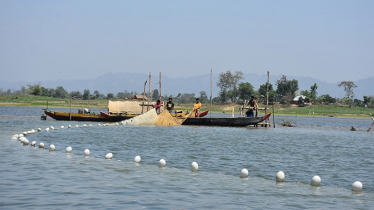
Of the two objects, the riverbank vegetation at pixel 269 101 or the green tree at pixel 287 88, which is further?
the green tree at pixel 287 88

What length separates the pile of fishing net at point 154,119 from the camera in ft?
164

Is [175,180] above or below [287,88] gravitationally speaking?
below

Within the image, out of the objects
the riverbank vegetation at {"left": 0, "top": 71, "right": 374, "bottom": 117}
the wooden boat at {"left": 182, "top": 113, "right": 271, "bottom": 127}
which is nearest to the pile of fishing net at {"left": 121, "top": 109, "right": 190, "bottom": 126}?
the wooden boat at {"left": 182, "top": 113, "right": 271, "bottom": 127}

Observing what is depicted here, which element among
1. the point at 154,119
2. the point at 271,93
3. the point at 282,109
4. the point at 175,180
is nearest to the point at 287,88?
the point at 271,93

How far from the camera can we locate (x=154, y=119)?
5038cm

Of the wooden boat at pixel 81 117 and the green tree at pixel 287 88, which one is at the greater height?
the green tree at pixel 287 88

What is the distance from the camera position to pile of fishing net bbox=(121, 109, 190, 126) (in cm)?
5003

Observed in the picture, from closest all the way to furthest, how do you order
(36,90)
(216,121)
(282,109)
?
(216,121) < (282,109) < (36,90)

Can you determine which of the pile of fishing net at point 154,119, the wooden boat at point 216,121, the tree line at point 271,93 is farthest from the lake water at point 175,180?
the tree line at point 271,93

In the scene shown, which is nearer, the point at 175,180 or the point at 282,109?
the point at 175,180

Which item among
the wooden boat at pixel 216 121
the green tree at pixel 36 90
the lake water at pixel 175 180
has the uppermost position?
the green tree at pixel 36 90

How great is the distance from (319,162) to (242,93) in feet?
460

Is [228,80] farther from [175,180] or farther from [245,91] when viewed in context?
[175,180]

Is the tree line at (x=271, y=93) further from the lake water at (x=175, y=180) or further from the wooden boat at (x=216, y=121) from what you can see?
the lake water at (x=175, y=180)
